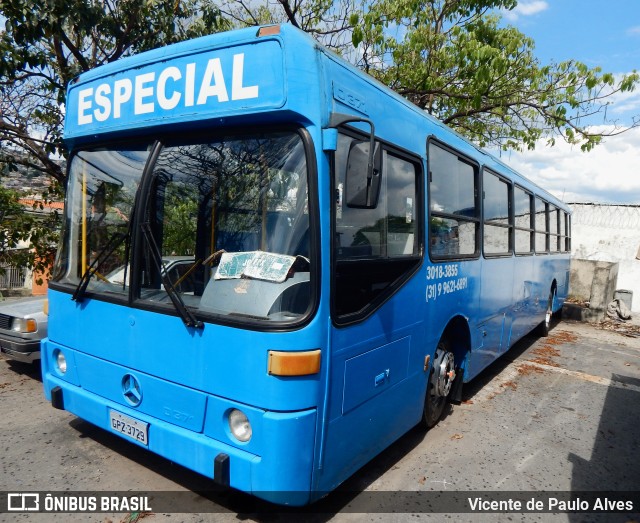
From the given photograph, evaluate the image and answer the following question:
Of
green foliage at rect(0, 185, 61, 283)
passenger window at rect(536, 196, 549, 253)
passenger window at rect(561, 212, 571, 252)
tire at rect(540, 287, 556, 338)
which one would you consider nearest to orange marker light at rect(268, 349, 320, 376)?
green foliage at rect(0, 185, 61, 283)

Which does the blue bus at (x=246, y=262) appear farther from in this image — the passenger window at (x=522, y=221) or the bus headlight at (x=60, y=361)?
the passenger window at (x=522, y=221)

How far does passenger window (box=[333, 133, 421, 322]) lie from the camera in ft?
8.99

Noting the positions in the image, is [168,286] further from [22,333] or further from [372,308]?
[22,333]

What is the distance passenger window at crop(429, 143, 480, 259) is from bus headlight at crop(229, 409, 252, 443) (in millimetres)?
2085

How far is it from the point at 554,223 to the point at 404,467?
25.0ft

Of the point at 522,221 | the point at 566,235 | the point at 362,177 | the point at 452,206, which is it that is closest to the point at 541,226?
the point at 522,221

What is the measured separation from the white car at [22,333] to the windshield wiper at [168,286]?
10.1ft

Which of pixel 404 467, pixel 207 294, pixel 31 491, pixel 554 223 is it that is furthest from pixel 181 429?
pixel 554 223

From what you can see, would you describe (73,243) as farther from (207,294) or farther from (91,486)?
(91,486)

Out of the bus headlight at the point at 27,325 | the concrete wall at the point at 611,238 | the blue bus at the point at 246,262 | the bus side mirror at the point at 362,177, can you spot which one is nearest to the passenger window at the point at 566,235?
the concrete wall at the point at 611,238

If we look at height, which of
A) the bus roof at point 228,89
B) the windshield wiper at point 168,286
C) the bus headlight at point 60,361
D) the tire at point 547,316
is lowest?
the tire at point 547,316

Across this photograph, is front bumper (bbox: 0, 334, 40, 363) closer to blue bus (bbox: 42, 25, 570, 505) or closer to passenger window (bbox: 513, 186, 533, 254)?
blue bus (bbox: 42, 25, 570, 505)

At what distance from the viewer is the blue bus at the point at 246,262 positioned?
2.54 m

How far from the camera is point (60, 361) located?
3.54 m
